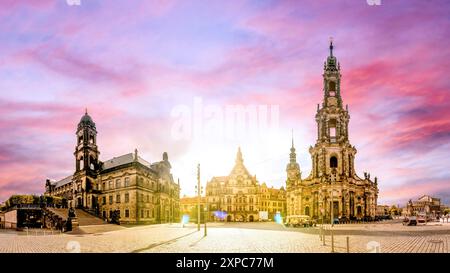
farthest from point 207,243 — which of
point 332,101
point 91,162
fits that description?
point 332,101

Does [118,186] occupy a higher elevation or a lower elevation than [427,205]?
higher

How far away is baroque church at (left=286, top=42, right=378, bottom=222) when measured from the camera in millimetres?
46531

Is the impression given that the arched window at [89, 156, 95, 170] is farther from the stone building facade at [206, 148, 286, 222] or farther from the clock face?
the clock face

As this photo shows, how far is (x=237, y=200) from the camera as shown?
2050 inches

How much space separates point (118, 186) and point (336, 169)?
128 feet

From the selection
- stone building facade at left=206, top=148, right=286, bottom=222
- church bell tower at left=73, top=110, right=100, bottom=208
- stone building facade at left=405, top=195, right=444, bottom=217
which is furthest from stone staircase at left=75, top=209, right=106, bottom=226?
stone building facade at left=206, top=148, right=286, bottom=222

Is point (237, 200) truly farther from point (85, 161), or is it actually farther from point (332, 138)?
point (85, 161)

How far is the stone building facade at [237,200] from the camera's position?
43438mm

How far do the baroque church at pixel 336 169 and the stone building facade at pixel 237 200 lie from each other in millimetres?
5100

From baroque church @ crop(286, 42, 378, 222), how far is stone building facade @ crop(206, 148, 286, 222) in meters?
5.10

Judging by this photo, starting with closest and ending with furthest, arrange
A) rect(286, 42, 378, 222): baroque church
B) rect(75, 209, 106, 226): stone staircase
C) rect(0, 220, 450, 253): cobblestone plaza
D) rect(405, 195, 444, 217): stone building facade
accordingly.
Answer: rect(405, 195, 444, 217): stone building facade < rect(0, 220, 450, 253): cobblestone plaza < rect(75, 209, 106, 226): stone staircase < rect(286, 42, 378, 222): baroque church
